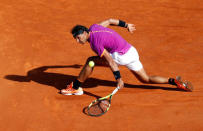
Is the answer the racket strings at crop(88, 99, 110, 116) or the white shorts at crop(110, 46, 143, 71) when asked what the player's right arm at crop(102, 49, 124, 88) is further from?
the racket strings at crop(88, 99, 110, 116)

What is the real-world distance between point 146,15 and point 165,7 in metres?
0.85

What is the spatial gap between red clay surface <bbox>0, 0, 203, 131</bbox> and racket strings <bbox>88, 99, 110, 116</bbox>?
0.40 ft

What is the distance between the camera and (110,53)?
17.9ft

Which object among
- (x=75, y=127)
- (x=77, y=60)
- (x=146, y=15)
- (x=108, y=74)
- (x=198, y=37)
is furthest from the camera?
(x=146, y=15)

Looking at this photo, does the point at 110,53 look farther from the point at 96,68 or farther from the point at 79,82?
the point at 96,68

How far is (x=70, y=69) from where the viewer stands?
675 cm

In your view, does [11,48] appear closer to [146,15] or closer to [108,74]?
[108,74]

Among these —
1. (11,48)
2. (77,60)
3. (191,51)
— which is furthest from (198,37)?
(11,48)

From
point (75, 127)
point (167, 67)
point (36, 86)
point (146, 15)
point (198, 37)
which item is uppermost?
point (146, 15)

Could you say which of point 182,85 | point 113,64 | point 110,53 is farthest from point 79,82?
point 182,85

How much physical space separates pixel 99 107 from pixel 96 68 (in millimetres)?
1512

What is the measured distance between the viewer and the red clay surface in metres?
5.23

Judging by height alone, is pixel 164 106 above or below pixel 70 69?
below

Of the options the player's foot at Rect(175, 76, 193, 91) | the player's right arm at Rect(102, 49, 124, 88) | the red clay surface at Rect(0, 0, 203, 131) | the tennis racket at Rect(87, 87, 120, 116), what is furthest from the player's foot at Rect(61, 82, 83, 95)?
the player's foot at Rect(175, 76, 193, 91)
